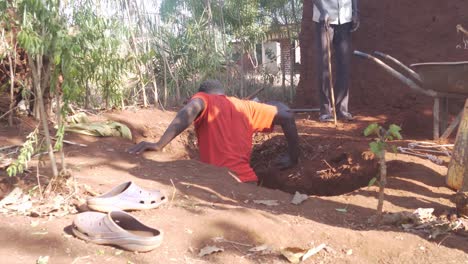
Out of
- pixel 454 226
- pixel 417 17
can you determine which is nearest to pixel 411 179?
pixel 454 226

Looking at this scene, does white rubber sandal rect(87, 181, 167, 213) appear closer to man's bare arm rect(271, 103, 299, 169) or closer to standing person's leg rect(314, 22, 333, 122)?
man's bare arm rect(271, 103, 299, 169)

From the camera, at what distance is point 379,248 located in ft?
8.65

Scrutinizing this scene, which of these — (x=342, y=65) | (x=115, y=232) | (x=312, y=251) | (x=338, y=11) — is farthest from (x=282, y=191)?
(x=338, y=11)

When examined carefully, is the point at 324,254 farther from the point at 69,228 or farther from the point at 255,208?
the point at 69,228

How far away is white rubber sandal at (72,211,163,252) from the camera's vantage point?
2.36 m

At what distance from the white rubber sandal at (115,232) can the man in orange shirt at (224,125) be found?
5.00 ft

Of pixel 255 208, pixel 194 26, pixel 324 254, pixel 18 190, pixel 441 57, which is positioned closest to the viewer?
pixel 324 254

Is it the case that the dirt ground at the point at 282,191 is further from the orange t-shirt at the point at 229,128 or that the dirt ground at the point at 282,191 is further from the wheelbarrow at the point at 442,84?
the wheelbarrow at the point at 442,84

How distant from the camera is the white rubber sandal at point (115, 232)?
2.36 meters

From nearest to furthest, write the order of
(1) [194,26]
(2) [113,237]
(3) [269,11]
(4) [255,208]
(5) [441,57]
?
(2) [113,237]
(4) [255,208]
(5) [441,57]
(1) [194,26]
(3) [269,11]

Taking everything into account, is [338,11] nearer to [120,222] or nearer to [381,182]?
[381,182]

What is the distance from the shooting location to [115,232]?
2.39m

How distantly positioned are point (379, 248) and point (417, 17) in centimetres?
506

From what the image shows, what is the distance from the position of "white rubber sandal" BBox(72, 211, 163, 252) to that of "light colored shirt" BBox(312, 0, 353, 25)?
469 centimetres
